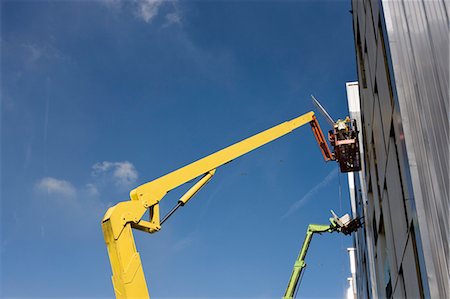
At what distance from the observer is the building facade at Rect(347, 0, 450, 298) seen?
6135 mm

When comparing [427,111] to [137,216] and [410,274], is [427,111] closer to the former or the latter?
[410,274]

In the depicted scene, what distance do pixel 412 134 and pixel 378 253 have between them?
24.9ft

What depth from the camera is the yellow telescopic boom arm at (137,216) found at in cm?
1297

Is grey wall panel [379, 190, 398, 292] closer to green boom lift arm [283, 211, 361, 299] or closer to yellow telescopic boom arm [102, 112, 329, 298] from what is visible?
yellow telescopic boom arm [102, 112, 329, 298]

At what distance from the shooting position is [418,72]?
716 cm

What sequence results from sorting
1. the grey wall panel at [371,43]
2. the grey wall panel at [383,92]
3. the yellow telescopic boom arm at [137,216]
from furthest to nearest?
the yellow telescopic boom arm at [137,216] → the grey wall panel at [371,43] → the grey wall panel at [383,92]

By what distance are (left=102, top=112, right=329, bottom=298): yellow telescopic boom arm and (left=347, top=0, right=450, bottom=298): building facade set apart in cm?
712

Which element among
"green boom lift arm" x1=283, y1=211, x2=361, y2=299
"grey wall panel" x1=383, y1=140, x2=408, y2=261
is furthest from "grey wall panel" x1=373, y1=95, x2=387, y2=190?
"green boom lift arm" x1=283, y1=211, x2=361, y2=299

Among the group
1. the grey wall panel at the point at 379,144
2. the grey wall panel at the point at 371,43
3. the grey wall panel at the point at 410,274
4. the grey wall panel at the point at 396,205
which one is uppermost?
the grey wall panel at the point at 371,43

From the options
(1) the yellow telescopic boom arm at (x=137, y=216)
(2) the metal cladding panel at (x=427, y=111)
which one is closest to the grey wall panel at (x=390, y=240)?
(2) the metal cladding panel at (x=427, y=111)

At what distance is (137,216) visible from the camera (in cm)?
1422

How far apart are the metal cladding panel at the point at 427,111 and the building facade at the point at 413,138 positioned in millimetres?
13

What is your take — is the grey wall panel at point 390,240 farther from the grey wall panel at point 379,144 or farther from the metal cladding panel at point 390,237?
the grey wall panel at point 379,144

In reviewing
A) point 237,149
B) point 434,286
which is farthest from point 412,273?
point 237,149
